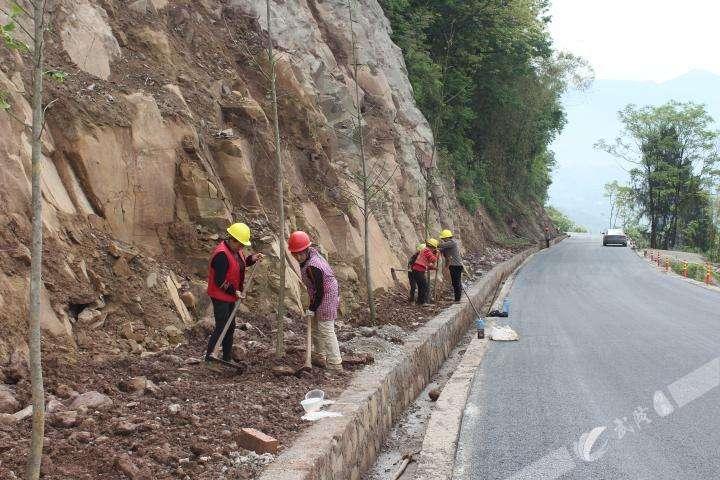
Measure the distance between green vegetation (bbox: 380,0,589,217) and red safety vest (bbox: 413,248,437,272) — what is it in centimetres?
886

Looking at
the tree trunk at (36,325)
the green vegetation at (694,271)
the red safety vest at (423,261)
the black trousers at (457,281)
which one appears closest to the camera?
the tree trunk at (36,325)

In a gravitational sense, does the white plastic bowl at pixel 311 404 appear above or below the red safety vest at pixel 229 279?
below

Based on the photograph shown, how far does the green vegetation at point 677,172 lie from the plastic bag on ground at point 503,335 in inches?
2043

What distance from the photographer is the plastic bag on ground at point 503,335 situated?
10641 mm

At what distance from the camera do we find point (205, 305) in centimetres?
794

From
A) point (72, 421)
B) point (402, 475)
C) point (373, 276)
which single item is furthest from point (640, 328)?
point (72, 421)

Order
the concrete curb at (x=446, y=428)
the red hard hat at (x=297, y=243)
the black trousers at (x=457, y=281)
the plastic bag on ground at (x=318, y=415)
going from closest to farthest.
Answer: the concrete curb at (x=446, y=428)
the plastic bag on ground at (x=318, y=415)
the red hard hat at (x=297, y=243)
the black trousers at (x=457, y=281)

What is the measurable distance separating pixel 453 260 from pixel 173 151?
7.76 meters

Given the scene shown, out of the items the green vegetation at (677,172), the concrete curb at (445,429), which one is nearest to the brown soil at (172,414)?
the concrete curb at (445,429)

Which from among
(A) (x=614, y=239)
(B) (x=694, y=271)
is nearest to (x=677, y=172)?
(A) (x=614, y=239)

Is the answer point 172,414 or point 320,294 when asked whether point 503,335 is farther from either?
point 172,414

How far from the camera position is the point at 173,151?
871cm

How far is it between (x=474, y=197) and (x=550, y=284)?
915 cm

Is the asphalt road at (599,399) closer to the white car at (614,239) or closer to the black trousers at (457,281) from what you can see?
the black trousers at (457,281)
